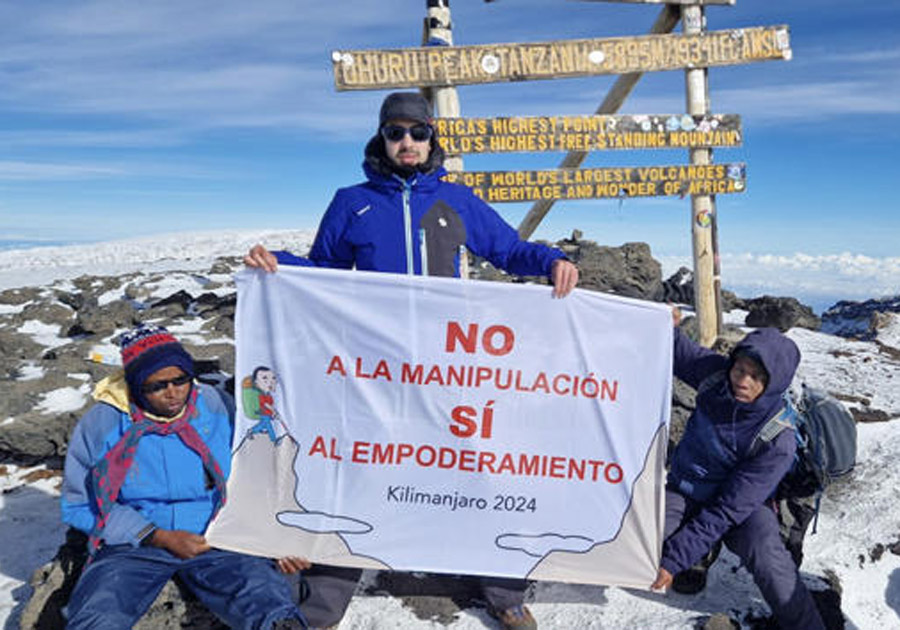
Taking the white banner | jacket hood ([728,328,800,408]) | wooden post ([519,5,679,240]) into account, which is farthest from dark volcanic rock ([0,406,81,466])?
jacket hood ([728,328,800,408])

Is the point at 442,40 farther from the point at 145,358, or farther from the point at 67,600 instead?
the point at 67,600

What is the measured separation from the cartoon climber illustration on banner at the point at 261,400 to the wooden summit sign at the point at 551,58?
3990mm

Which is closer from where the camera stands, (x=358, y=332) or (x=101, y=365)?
(x=358, y=332)

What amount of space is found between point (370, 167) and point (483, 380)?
136cm

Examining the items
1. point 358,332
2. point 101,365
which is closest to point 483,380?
point 358,332

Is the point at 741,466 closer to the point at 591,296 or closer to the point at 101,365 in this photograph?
the point at 591,296

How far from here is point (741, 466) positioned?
3.57 m

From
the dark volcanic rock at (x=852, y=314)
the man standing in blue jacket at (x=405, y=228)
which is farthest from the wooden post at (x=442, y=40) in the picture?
the dark volcanic rock at (x=852, y=314)

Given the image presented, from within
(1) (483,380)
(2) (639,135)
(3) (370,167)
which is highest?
(2) (639,135)

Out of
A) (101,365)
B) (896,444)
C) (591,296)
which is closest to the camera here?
(591,296)

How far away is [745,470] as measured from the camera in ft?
11.6

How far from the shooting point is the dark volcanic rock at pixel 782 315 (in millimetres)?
10492

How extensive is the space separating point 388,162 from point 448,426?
150 centimetres

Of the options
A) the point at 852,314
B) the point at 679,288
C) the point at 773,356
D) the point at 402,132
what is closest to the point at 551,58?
the point at 402,132
